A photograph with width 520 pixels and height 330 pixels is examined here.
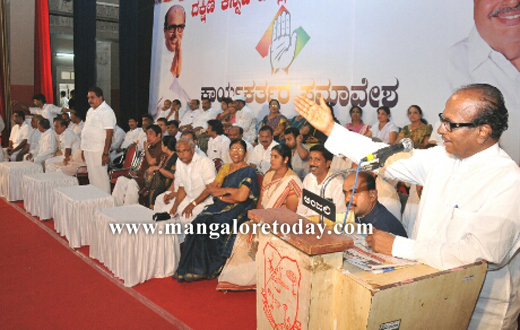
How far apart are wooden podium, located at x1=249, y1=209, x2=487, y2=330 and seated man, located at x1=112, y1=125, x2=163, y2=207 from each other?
12.0 ft

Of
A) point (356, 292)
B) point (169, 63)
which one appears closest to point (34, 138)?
point (169, 63)

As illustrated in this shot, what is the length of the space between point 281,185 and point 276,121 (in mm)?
3357

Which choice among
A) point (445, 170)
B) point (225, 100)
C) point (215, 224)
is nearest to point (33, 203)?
point (215, 224)

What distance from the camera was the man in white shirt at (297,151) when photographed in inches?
191

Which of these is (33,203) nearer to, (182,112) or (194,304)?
(194,304)

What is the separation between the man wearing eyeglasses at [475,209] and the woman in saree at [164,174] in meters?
3.25

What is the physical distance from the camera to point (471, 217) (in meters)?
1.40

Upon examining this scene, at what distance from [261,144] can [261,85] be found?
2415 mm

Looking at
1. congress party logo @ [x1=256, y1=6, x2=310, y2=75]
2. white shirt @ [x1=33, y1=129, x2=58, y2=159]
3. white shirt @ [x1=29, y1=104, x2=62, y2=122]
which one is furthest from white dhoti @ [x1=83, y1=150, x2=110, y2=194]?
white shirt @ [x1=29, y1=104, x2=62, y2=122]

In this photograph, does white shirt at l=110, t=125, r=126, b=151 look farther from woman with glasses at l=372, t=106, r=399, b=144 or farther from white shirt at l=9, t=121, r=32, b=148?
woman with glasses at l=372, t=106, r=399, b=144

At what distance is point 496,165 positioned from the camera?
1.40 metres

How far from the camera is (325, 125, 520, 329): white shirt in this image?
1.29 m

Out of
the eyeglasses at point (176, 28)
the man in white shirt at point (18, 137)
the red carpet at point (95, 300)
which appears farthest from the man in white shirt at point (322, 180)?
the eyeglasses at point (176, 28)

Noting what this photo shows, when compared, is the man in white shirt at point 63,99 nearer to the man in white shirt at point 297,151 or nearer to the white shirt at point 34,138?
the white shirt at point 34,138
